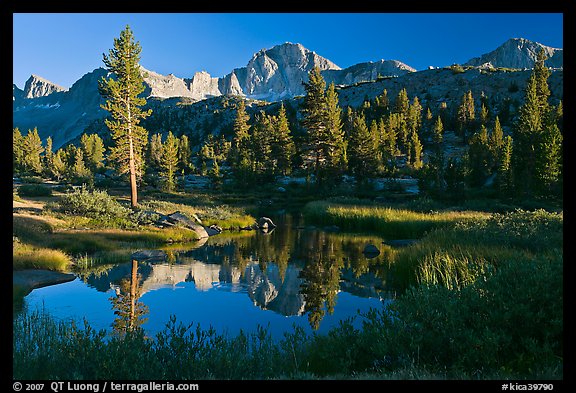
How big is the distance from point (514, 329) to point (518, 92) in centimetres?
12368

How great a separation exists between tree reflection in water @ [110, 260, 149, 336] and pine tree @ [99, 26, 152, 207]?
24.1 metres

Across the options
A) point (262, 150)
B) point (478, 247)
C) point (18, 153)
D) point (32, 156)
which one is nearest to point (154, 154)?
point (32, 156)

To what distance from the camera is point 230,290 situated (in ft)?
51.5

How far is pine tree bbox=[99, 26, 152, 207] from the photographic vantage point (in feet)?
126

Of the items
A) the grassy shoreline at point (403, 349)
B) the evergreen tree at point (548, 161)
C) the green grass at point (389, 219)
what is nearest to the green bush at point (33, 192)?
the green grass at point (389, 219)

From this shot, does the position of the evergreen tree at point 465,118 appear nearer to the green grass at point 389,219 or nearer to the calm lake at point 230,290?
the green grass at point 389,219

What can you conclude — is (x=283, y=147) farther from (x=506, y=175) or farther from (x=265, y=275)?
(x=265, y=275)

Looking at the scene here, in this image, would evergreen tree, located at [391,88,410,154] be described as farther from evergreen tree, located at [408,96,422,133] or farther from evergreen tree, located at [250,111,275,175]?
evergreen tree, located at [250,111,275,175]

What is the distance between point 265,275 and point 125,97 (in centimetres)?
3134

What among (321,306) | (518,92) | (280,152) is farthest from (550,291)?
(518,92)

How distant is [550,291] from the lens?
21.8 feet

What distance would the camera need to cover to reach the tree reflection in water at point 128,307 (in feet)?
36.5

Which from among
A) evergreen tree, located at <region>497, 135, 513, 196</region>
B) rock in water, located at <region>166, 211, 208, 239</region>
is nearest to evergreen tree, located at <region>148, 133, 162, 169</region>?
rock in water, located at <region>166, 211, 208, 239</region>

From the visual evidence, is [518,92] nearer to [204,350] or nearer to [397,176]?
[397,176]
